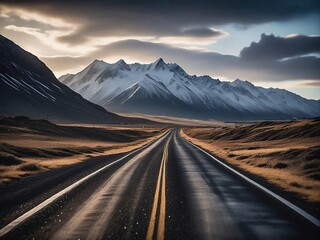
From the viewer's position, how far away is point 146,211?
11.6 m

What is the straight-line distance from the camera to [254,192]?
14.7m

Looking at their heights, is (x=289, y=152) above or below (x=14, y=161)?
above

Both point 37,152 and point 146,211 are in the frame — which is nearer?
point 146,211

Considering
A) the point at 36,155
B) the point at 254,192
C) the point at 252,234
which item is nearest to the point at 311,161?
the point at 254,192

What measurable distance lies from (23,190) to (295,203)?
10.7 metres

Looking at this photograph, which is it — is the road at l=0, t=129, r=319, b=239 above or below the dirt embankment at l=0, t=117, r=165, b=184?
above

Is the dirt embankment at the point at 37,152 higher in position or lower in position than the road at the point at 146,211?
lower

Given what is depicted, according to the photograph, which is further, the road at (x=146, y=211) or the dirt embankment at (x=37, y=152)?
the dirt embankment at (x=37, y=152)

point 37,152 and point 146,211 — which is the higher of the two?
point 146,211

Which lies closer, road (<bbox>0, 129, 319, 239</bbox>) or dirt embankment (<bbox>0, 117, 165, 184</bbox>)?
road (<bbox>0, 129, 319, 239</bbox>)

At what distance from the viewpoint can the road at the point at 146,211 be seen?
9.26 metres

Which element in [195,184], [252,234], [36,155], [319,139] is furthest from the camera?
[319,139]

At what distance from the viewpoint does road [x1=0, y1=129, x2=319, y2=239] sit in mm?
9258

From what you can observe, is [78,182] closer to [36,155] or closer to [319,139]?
[36,155]
